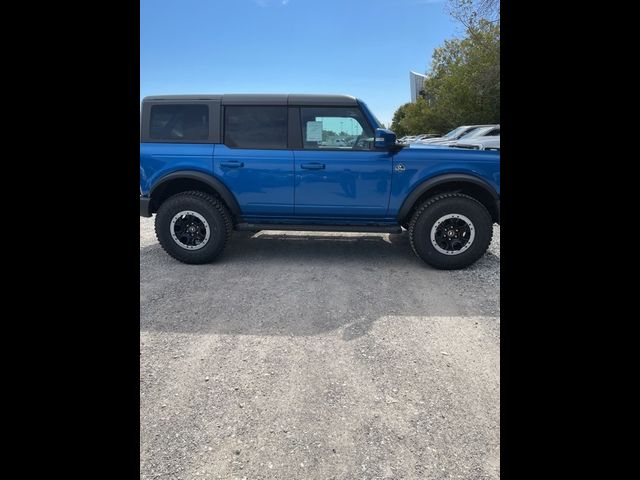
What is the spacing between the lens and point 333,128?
4039mm

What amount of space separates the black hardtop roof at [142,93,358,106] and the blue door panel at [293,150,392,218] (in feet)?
2.03

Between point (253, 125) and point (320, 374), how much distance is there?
3067 mm

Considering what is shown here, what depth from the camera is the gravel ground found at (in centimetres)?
158

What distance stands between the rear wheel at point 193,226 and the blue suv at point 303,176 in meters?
0.01

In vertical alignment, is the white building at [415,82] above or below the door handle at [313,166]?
above

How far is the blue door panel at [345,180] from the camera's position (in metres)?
3.89

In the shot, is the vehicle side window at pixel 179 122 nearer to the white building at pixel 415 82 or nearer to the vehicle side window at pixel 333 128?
the vehicle side window at pixel 333 128

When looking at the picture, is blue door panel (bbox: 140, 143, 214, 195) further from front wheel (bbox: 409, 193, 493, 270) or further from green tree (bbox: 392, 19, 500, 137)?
green tree (bbox: 392, 19, 500, 137)

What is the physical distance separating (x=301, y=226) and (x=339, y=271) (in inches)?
28.9

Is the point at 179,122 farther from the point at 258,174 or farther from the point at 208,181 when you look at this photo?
the point at 258,174

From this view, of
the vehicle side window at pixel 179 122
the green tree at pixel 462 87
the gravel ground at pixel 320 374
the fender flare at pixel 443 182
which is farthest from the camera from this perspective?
the green tree at pixel 462 87

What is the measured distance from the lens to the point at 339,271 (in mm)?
3996

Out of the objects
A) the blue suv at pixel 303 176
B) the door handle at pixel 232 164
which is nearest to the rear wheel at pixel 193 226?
the blue suv at pixel 303 176
